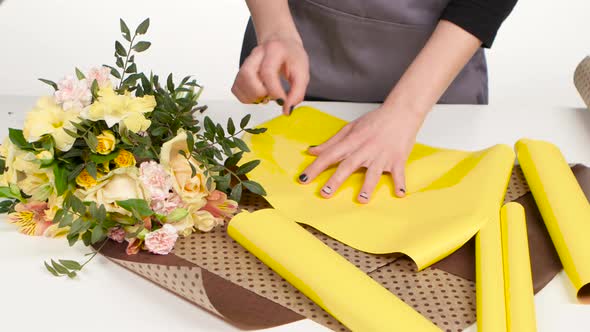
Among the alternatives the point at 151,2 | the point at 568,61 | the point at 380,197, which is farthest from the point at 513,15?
the point at 380,197

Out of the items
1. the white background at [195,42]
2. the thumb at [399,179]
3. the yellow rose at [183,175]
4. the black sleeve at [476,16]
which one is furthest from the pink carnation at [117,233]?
the white background at [195,42]

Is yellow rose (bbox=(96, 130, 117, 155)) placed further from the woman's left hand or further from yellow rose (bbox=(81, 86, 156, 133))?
the woman's left hand

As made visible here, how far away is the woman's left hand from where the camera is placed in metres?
1.43

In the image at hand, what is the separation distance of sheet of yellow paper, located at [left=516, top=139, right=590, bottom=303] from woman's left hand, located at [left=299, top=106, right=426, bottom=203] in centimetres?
21

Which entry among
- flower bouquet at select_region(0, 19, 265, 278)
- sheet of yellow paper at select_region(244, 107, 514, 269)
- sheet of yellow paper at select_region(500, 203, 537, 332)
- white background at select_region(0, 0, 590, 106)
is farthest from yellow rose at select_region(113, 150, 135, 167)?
white background at select_region(0, 0, 590, 106)

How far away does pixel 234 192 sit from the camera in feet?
4.22

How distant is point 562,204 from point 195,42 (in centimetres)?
318

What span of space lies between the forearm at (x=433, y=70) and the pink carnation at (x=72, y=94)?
601 millimetres

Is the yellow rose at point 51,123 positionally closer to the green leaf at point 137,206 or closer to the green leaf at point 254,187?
the green leaf at point 137,206

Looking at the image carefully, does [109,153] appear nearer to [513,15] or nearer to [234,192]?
[234,192]

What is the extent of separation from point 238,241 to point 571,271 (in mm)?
490

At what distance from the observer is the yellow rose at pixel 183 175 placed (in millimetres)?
1233

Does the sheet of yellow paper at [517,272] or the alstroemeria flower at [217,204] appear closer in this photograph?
the sheet of yellow paper at [517,272]

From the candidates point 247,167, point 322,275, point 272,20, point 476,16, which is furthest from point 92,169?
point 476,16
